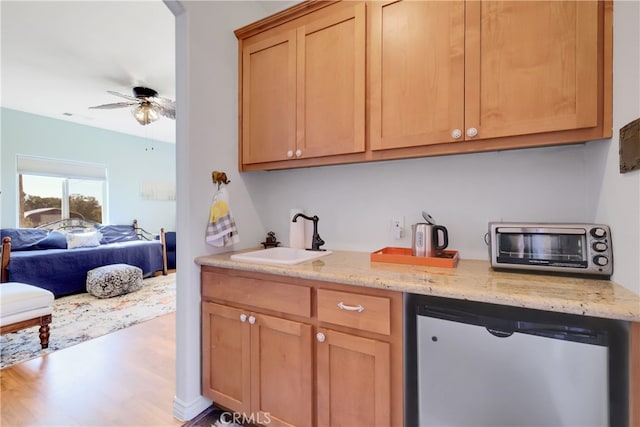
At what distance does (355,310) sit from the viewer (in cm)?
114

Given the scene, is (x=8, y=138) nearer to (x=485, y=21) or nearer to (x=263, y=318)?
(x=263, y=318)

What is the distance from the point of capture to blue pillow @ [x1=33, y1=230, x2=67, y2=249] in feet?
13.5

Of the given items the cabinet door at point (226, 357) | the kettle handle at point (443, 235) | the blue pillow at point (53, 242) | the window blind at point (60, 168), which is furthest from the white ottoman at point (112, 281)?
the kettle handle at point (443, 235)

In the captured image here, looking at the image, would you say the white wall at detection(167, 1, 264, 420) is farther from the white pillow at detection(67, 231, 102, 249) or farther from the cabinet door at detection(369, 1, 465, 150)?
the white pillow at detection(67, 231, 102, 249)

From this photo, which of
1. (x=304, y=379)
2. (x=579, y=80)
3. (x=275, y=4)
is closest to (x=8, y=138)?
(x=275, y=4)

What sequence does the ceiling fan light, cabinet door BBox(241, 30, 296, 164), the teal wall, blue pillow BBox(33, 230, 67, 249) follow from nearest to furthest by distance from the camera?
cabinet door BBox(241, 30, 296, 164)
the ceiling fan light
blue pillow BBox(33, 230, 67, 249)
the teal wall

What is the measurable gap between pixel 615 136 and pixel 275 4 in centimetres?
210

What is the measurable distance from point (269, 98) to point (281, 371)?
151cm

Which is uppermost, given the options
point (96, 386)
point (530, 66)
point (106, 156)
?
point (106, 156)

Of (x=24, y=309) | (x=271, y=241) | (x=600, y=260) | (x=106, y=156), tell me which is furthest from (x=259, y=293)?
(x=106, y=156)

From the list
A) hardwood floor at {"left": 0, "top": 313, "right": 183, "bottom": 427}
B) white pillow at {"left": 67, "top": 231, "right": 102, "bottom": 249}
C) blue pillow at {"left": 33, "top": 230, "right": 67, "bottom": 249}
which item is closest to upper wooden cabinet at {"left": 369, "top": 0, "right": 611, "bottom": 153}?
hardwood floor at {"left": 0, "top": 313, "right": 183, "bottom": 427}

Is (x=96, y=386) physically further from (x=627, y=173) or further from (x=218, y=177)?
(x=627, y=173)

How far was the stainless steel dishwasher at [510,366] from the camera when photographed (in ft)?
2.71

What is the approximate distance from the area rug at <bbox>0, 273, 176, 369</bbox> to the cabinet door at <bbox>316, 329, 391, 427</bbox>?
2.56m
